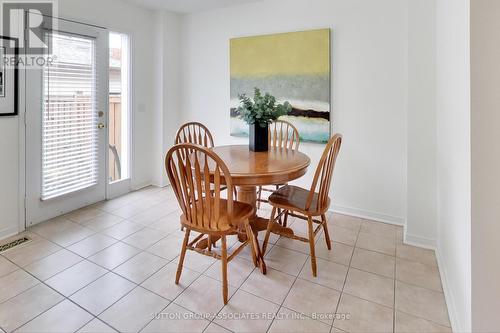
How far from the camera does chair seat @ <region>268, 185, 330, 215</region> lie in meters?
2.04

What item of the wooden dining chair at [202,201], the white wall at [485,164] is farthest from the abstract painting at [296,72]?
the white wall at [485,164]

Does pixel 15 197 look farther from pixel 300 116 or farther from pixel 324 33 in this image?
pixel 324 33

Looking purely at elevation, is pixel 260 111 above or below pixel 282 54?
below

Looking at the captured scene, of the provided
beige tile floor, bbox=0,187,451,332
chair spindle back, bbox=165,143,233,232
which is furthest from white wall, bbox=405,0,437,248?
chair spindle back, bbox=165,143,233,232

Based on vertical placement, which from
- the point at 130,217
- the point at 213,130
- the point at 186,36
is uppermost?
the point at 186,36

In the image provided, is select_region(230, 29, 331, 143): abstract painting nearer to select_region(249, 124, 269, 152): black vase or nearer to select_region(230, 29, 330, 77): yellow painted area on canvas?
select_region(230, 29, 330, 77): yellow painted area on canvas

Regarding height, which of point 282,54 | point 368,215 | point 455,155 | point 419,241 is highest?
point 282,54

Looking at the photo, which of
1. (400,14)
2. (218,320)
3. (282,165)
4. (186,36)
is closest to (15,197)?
(218,320)

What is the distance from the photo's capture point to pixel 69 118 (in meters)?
2.99

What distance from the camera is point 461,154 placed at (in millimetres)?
1397

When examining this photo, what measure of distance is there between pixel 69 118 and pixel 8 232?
121 cm

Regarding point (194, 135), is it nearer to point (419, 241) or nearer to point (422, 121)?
point (422, 121)

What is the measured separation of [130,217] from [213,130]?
5.25ft

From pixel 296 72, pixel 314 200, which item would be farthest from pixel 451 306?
pixel 296 72
